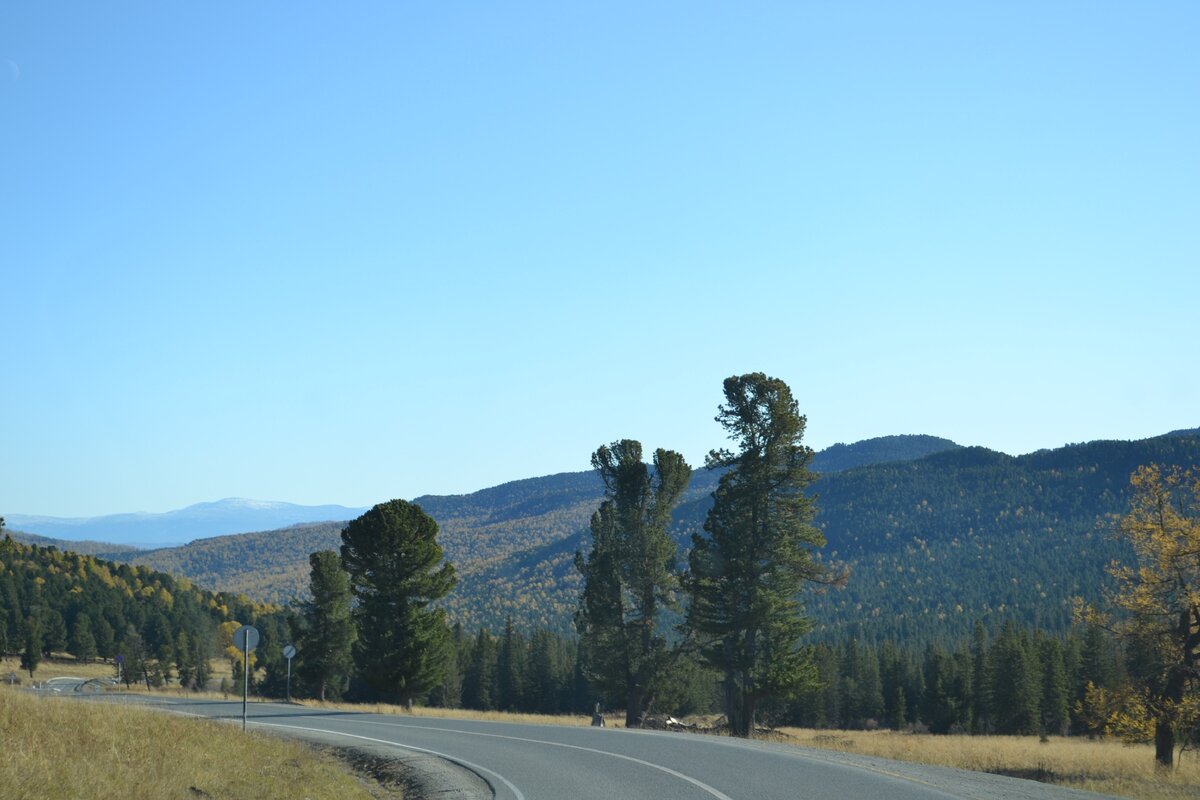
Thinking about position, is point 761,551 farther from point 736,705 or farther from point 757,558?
point 736,705

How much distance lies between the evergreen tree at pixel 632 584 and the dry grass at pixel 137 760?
24.9 metres

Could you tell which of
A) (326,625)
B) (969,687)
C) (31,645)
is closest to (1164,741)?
(326,625)

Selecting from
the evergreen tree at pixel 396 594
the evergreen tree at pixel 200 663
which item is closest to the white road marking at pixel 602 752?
the evergreen tree at pixel 396 594

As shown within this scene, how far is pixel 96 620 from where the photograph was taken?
383 feet

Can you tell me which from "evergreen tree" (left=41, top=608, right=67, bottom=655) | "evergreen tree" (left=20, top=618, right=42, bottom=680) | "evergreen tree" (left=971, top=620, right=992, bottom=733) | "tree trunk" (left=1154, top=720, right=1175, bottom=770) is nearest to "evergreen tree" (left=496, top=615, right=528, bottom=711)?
"evergreen tree" (left=20, top=618, right=42, bottom=680)

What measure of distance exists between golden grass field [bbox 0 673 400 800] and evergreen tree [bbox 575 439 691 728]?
81.8 ft

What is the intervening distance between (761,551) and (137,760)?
26774mm

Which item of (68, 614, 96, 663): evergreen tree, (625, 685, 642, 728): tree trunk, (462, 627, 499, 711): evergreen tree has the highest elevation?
(625, 685, 642, 728): tree trunk

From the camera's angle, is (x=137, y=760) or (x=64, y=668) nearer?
(x=137, y=760)

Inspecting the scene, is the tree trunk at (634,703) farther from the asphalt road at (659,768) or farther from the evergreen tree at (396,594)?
the asphalt road at (659,768)

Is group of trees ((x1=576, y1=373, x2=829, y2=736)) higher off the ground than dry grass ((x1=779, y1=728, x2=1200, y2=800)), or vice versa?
group of trees ((x1=576, y1=373, x2=829, y2=736))

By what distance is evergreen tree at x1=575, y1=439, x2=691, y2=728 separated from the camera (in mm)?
44500

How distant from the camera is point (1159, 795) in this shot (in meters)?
18.8

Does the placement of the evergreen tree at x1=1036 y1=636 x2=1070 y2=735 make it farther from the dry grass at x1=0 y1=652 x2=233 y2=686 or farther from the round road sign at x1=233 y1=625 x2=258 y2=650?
the dry grass at x1=0 y1=652 x2=233 y2=686
